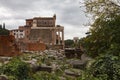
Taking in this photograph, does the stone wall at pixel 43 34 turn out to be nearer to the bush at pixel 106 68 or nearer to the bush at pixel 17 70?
the bush at pixel 17 70

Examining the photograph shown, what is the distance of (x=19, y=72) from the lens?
13.5 m

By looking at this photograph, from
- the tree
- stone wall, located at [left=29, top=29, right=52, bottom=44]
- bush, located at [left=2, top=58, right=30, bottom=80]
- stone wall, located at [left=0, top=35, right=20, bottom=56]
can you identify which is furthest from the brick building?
bush, located at [left=2, top=58, right=30, bottom=80]

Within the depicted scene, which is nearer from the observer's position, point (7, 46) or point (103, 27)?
point (103, 27)

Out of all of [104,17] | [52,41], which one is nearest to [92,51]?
[104,17]

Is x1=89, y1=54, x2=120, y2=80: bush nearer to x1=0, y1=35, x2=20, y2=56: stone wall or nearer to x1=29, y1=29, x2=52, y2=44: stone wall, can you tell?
x1=0, y1=35, x2=20, y2=56: stone wall

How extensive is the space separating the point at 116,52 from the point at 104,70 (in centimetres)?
440

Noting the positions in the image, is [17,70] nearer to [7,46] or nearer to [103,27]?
[103,27]

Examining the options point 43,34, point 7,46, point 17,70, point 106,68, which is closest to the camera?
point 106,68

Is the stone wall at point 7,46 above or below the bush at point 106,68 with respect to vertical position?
above

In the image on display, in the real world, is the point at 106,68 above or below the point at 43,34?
below

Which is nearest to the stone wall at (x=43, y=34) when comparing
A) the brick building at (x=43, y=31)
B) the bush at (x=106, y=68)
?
the brick building at (x=43, y=31)

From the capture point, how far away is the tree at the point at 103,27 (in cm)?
2016

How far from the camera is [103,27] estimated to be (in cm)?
2109

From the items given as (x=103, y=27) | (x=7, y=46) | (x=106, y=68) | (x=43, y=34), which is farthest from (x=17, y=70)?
(x=43, y=34)
